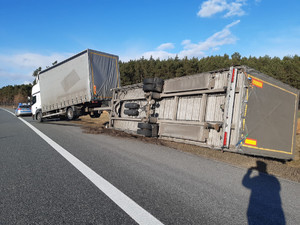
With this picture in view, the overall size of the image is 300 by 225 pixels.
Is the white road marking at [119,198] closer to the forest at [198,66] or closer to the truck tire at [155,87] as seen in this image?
the truck tire at [155,87]

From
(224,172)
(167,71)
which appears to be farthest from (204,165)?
(167,71)

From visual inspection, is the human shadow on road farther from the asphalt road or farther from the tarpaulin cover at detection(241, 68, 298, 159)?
the tarpaulin cover at detection(241, 68, 298, 159)

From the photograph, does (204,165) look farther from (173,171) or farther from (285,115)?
(285,115)

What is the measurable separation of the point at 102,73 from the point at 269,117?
8.92 meters

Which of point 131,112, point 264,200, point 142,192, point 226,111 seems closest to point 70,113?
point 131,112

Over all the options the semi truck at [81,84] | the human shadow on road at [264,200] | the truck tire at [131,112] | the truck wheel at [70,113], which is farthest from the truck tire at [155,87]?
the truck wheel at [70,113]

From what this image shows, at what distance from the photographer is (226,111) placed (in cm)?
543

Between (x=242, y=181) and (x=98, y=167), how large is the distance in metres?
2.78

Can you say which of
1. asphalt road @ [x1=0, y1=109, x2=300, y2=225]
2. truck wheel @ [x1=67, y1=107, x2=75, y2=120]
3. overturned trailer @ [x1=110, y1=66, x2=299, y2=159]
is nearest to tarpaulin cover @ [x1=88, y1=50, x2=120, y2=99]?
truck wheel @ [x1=67, y1=107, x2=75, y2=120]

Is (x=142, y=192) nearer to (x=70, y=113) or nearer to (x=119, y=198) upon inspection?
(x=119, y=198)

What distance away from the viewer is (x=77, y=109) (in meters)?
12.6

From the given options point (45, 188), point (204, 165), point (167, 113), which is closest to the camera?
point (45, 188)

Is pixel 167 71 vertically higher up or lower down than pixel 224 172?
higher up

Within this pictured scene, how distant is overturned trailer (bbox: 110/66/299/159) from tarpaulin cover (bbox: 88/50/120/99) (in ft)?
14.1
